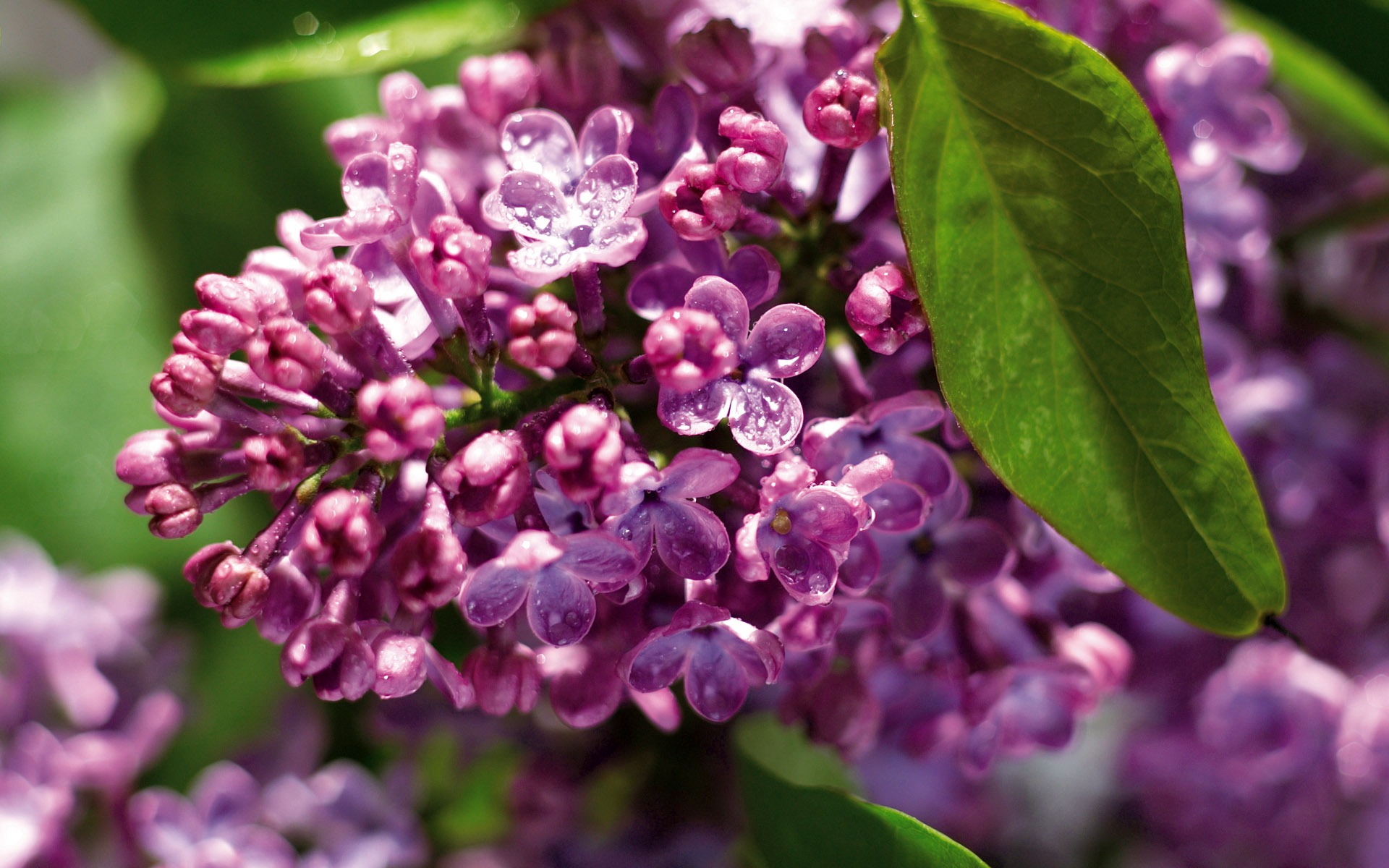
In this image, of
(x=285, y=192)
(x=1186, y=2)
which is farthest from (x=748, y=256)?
(x=285, y=192)

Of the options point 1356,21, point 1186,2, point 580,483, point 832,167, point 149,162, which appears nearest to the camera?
point 580,483

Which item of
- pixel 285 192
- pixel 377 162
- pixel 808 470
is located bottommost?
pixel 285 192

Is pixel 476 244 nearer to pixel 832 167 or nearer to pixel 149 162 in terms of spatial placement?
pixel 832 167

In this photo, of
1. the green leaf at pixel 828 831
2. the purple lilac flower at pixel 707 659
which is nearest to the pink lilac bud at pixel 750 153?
the purple lilac flower at pixel 707 659

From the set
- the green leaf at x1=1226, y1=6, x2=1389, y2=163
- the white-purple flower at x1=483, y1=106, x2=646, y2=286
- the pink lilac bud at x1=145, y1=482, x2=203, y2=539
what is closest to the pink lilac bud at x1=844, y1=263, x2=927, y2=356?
the white-purple flower at x1=483, y1=106, x2=646, y2=286

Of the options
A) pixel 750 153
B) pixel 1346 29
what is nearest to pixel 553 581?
pixel 750 153

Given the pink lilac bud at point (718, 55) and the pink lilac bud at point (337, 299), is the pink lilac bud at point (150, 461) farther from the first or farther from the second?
the pink lilac bud at point (718, 55)
